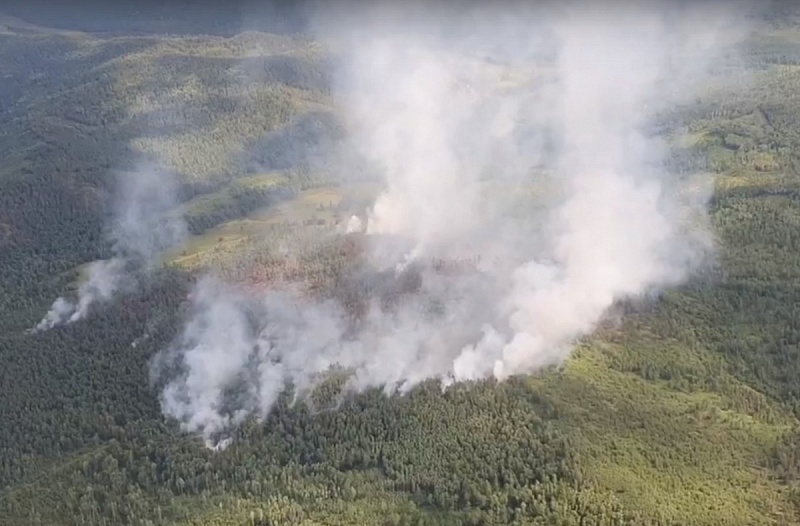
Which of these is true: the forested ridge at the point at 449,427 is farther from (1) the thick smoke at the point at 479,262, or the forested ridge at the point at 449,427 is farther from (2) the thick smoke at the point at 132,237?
(1) the thick smoke at the point at 479,262

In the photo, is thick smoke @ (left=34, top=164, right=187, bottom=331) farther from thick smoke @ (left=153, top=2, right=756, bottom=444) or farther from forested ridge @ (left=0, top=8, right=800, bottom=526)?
thick smoke @ (left=153, top=2, right=756, bottom=444)

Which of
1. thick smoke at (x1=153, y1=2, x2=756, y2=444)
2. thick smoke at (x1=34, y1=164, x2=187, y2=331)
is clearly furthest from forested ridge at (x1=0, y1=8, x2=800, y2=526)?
thick smoke at (x1=153, y1=2, x2=756, y2=444)

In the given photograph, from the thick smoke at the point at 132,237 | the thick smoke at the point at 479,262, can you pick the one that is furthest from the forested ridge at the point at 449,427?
the thick smoke at the point at 479,262

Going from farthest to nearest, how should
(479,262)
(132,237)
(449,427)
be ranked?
(132,237) < (479,262) < (449,427)

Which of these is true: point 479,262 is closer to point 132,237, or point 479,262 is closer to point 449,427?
point 449,427

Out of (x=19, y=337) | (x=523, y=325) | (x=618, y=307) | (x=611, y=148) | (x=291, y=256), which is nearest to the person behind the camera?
(x=523, y=325)

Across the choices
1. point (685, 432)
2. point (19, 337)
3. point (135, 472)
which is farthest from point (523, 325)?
point (19, 337)

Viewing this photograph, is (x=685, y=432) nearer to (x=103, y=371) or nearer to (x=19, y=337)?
(x=103, y=371)

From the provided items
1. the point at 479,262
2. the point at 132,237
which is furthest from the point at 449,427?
the point at 132,237
